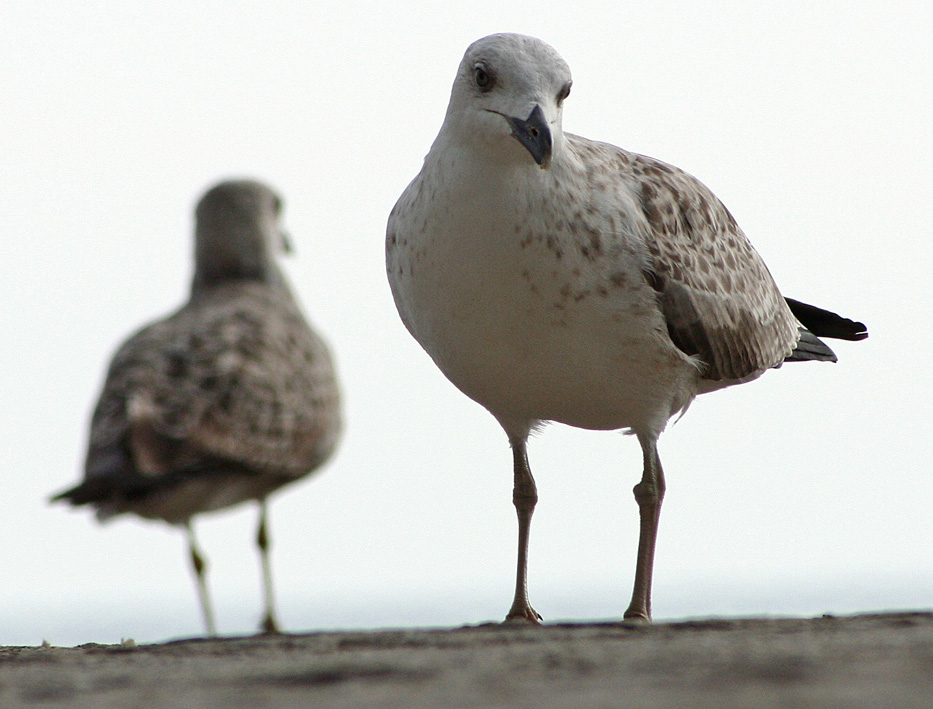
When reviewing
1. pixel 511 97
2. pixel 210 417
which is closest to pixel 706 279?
pixel 511 97

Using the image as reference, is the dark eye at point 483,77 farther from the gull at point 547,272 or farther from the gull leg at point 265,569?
the gull leg at point 265,569

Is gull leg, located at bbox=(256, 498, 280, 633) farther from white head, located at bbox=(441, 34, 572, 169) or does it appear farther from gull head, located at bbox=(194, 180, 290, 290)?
white head, located at bbox=(441, 34, 572, 169)

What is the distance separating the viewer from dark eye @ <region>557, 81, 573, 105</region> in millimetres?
5496

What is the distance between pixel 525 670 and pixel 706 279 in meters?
3.18

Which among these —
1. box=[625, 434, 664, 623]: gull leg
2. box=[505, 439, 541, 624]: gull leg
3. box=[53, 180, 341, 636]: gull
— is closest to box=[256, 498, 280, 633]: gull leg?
box=[53, 180, 341, 636]: gull

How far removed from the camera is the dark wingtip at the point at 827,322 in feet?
27.5

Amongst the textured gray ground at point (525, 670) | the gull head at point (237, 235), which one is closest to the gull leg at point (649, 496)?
the textured gray ground at point (525, 670)

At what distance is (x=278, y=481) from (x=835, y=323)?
13.1ft

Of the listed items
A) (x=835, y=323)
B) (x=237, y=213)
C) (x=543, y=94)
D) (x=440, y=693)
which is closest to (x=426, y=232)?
(x=543, y=94)

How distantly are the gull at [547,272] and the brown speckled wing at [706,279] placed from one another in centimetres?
1

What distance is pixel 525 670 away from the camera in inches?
139

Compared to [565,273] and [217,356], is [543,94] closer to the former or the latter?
[565,273]

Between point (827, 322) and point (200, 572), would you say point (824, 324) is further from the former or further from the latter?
point (200, 572)

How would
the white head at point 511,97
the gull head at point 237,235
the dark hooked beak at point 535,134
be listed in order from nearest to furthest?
1. the dark hooked beak at point 535,134
2. the white head at point 511,97
3. the gull head at point 237,235
